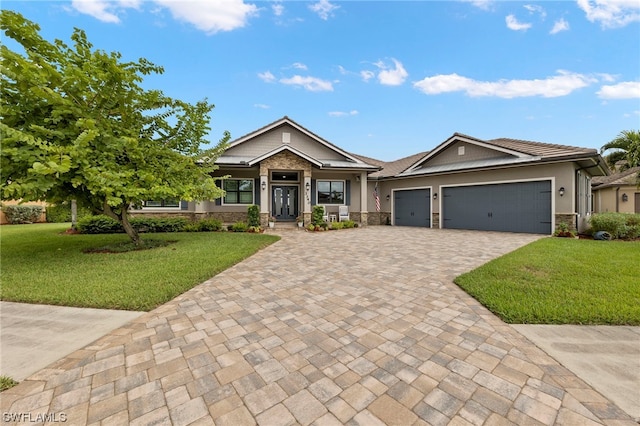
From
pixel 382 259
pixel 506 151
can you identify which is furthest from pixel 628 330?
pixel 506 151

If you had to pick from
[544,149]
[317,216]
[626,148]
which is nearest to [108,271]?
[317,216]

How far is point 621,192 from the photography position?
1900 centimetres

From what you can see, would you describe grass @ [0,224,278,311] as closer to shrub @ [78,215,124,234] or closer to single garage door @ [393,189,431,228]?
shrub @ [78,215,124,234]

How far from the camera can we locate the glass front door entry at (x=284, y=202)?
51.7ft

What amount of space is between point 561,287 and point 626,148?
26707mm

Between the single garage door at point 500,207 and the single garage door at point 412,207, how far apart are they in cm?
98

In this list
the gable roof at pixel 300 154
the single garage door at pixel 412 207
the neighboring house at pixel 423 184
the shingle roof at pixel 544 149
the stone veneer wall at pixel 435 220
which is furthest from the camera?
the single garage door at pixel 412 207

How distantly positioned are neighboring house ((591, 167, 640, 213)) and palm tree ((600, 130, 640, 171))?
90 centimetres

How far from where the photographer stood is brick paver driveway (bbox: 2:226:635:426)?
1910mm

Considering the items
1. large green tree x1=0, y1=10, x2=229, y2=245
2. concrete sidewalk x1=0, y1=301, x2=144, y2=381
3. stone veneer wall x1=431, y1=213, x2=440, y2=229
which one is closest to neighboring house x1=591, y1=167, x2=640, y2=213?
stone veneer wall x1=431, y1=213, x2=440, y2=229

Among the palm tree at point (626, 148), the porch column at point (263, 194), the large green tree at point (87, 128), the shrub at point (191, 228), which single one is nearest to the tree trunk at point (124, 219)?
the large green tree at point (87, 128)

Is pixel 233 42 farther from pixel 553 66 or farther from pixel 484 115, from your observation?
pixel 484 115

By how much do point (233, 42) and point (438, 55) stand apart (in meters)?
10.4

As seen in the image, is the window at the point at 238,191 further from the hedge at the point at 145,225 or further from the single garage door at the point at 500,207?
the single garage door at the point at 500,207
